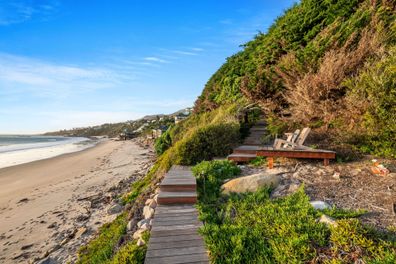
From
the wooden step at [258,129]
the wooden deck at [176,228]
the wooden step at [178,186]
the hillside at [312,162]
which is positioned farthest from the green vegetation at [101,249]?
the wooden step at [258,129]

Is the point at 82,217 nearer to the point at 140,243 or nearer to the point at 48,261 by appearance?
the point at 48,261

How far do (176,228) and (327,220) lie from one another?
2.11 meters

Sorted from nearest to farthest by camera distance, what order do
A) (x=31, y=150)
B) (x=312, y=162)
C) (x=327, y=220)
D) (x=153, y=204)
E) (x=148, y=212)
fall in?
(x=327, y=220) < (x=148, y=212) < (x=153, y=204) < (x=312, y=162) < (x=31, y=150)

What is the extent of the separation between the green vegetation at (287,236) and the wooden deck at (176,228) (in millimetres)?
187

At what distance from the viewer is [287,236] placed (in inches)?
108

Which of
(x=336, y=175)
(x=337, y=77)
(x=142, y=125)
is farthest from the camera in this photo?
(x=142, y=125)

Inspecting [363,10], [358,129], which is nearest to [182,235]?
[358,129]

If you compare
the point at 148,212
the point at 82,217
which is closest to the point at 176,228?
the point at 148,212

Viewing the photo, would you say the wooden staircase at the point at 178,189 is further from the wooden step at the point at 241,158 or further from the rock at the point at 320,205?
the rock at the point at 320,205

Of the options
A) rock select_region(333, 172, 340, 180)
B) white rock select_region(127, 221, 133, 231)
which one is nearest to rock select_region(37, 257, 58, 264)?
white rock select_region(127, 221, 133, 231)

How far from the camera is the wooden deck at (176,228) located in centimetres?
281

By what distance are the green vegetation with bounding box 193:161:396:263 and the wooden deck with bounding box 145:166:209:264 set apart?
0.61 ft

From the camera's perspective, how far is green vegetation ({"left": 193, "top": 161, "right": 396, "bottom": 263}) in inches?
93.5

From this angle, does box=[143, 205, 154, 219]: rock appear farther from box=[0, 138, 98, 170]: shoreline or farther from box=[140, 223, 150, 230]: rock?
box=[0, 138, 98, 170]: shoreline
